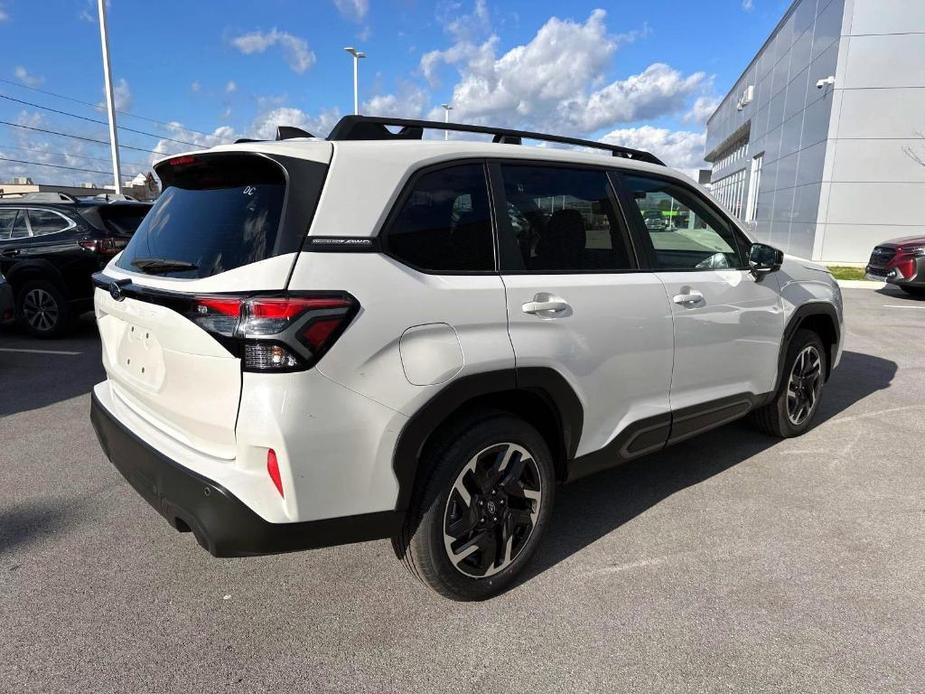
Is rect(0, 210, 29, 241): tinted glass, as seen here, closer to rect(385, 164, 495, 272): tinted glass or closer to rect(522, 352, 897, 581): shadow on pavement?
rect(385, 164, 495, 272): tinted glass

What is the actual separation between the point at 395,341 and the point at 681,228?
7.21 ft

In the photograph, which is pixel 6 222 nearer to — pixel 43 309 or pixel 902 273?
pixel 43 309

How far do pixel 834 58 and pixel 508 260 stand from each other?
20018 mm

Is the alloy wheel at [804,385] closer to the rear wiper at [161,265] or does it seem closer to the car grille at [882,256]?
the rear wiper at [161,265]

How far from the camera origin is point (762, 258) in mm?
3648

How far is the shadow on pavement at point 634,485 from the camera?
312 centimetres

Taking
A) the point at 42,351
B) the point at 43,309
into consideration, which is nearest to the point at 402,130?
the point at 42,351

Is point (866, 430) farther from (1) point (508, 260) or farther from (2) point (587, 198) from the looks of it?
Result: (1) point (508, 260)

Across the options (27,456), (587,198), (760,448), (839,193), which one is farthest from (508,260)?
(839,193)

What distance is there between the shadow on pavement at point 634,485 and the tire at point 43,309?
678 centimetres

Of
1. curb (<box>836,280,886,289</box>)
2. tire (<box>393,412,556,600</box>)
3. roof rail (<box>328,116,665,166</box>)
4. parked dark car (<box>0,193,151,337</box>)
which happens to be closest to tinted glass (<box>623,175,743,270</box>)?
roof rail (<box>328,116,665,166</box>)

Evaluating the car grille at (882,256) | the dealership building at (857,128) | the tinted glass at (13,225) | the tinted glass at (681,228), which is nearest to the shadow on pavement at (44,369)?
the tinted glass at (13,225)

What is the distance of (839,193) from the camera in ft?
59.7

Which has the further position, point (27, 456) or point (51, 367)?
point (51, 367)
